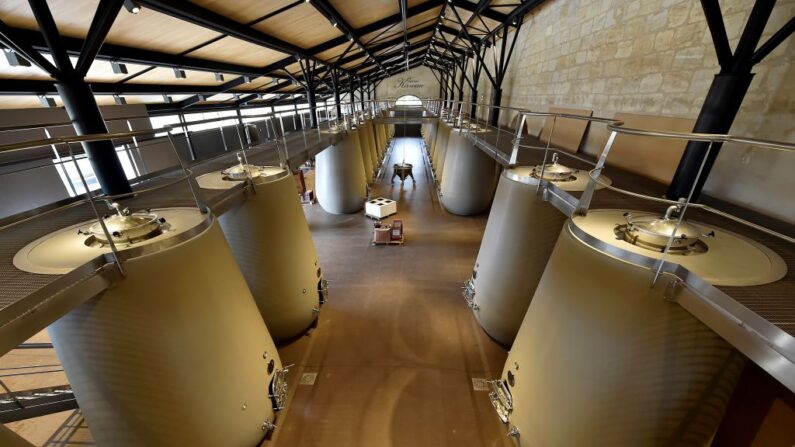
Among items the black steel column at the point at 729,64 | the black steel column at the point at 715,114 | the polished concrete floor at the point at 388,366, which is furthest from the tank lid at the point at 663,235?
the polished concrete floor at the point at 388,366

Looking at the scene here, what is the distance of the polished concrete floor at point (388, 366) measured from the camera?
419cm

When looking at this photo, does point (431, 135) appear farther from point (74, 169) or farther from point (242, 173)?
point (74, 169)

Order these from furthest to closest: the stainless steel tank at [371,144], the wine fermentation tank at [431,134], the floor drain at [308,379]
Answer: the wine fermentation tank at [431,134]
the stainless steel tank at [371,144]
the floor drain at [308,379]

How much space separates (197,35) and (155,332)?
6520mm

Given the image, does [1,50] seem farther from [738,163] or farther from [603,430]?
[738,163]

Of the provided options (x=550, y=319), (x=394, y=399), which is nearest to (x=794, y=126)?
(x=550, y=319)

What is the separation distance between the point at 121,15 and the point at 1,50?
1.87m

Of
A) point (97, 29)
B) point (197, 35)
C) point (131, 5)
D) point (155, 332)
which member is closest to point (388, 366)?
point (155, 332)

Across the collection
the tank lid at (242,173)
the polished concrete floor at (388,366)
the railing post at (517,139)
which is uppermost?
the railing post at (517,139)

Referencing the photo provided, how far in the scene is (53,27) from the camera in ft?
8.96

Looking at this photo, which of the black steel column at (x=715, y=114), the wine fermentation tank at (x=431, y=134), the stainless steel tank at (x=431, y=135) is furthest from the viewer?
the stainless steel tank at (x=431, y=135)

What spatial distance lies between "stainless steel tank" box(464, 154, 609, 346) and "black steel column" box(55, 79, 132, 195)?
195 inches

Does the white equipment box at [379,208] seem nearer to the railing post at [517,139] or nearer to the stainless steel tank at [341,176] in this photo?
the stainless steel tank at [341,176]

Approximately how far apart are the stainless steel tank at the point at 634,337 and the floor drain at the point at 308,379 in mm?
3474
